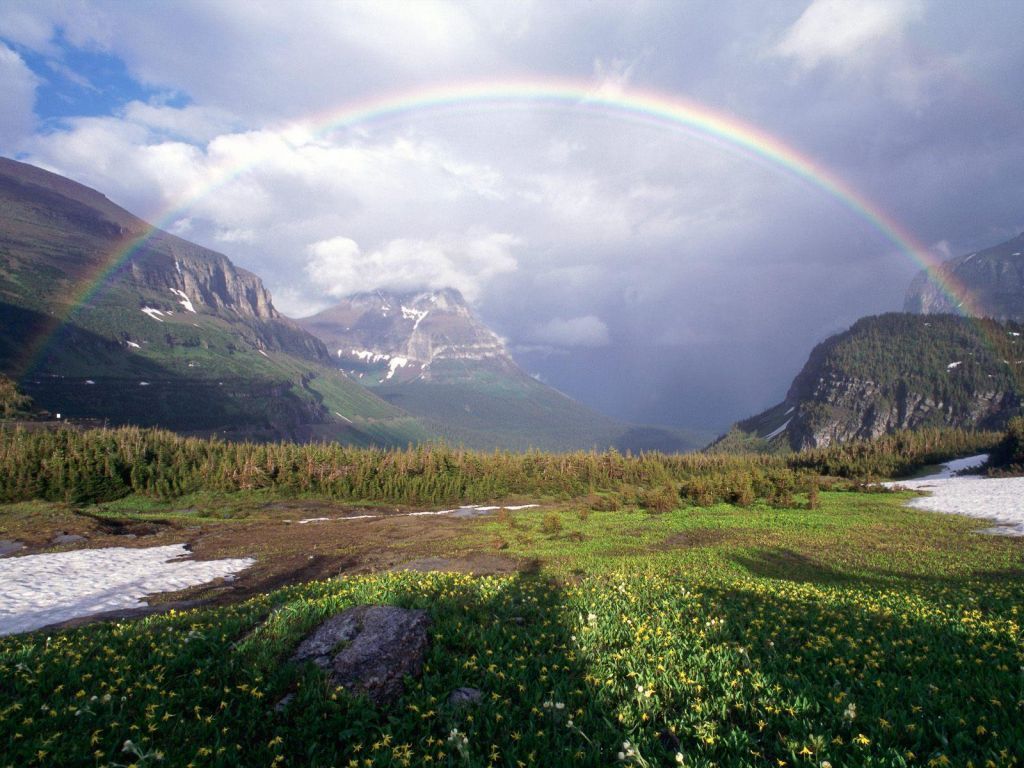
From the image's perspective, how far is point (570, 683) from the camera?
718cm

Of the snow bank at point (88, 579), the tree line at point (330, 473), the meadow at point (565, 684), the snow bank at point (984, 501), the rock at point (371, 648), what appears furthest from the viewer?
the tree line at point (330, 473)

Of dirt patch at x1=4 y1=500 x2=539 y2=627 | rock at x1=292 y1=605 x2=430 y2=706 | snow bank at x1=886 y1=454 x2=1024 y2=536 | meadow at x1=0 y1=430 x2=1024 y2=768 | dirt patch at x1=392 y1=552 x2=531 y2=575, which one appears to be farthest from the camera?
snow bank at x1=886 y1=454 x2=1024 y2=536

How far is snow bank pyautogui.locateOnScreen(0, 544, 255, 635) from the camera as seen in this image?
62.6 feet

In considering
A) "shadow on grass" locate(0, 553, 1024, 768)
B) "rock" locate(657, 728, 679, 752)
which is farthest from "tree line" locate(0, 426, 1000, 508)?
"rock" locate(657, 728, 679, 752)

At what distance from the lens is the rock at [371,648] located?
7.14 m

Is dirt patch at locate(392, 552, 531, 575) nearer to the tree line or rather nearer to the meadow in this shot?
the meadow

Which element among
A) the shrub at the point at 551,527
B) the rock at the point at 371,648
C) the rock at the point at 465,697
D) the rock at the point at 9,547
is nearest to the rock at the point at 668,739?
the rock at the point at 465,697

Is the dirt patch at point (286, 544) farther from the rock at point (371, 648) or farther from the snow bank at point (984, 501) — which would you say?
the snow bank at point (984, 501)

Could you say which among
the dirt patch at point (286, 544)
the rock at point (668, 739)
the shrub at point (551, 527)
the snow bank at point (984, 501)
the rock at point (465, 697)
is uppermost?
the rock at point (465, 697)

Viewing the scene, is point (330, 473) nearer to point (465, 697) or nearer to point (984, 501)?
point (465, 697)

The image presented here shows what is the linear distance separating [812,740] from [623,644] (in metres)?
3.42

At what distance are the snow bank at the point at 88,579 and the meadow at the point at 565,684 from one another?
447 inches

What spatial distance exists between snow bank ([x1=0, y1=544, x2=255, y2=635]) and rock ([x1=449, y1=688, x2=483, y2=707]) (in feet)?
59.0

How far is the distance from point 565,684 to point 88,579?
27854 mm
